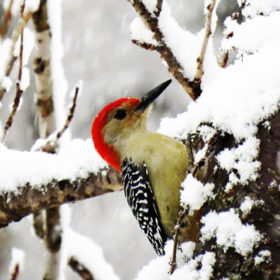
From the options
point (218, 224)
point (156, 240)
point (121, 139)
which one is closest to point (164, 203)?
point (156, 240)

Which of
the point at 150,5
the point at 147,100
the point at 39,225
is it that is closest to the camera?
the point at 150,5

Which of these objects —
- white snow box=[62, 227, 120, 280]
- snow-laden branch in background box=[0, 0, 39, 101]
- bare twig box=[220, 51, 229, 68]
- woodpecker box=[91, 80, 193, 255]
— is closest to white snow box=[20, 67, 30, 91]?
snow-laden branch in background box=[0, 0, 39, 101]

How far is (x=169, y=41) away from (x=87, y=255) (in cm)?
223

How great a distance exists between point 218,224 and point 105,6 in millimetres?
9221

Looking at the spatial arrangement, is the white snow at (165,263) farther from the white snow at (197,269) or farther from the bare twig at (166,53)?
the bare twig at (166,53)

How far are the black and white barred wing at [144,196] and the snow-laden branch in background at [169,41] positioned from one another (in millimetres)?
808

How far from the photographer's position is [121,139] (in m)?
4.50

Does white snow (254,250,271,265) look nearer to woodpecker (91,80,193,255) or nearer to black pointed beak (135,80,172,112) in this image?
woodpecker (91,80,193,255)

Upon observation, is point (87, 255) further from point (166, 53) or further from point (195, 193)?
point (195, 193)

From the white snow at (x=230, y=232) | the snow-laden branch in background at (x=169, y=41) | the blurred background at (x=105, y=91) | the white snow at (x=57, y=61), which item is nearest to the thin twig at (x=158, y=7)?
the snow-laden branch in background at (x=169, y=41)

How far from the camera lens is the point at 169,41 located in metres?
3.40

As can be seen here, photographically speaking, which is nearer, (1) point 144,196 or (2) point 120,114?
(1) point 144,196

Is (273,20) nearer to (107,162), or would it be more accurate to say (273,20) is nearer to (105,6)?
(107,162)

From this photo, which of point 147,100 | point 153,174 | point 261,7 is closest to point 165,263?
point 261,7
